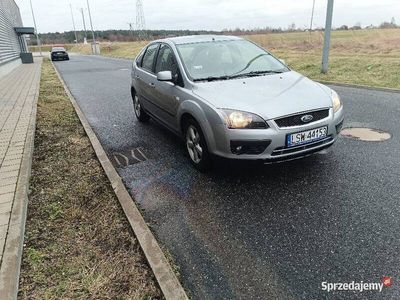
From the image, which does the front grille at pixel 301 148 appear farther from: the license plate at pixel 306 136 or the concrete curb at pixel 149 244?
the concrete curb at pixel 149 244

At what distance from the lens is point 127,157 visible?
526cm

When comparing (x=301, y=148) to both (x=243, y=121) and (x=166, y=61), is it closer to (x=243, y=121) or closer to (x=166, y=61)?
(x=243, y=121)

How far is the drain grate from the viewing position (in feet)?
16.4

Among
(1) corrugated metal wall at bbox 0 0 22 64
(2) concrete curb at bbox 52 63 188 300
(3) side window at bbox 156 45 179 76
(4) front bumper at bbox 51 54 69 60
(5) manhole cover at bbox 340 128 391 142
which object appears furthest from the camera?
(4) front bumper at bbox 51 54 69 60

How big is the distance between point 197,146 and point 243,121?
88 cm

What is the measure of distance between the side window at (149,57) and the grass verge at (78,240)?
191cm

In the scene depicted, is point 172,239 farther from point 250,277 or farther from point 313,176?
point 313,176

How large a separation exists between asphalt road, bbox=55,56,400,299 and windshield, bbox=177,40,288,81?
1.27 metres

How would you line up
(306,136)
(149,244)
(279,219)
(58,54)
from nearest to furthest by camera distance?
(149,244) < (279,219) < (306,136) < (58,54)

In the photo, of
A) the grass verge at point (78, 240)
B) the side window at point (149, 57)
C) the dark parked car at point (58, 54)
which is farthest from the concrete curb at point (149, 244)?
the dark parked car at point (58, 54)

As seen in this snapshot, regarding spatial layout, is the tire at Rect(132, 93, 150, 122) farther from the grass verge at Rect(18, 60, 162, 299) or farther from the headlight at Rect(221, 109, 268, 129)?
the headlight at Rect(221, 109, 268, 129)

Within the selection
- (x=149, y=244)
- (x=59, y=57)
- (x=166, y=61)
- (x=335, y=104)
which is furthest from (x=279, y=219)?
(x=59, y=57)

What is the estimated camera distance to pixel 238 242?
9.86ft

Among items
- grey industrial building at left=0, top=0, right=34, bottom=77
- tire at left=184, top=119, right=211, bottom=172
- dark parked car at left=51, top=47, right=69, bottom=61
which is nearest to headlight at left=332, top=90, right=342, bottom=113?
tire at left=184, top=119, right=211, bottom=172
